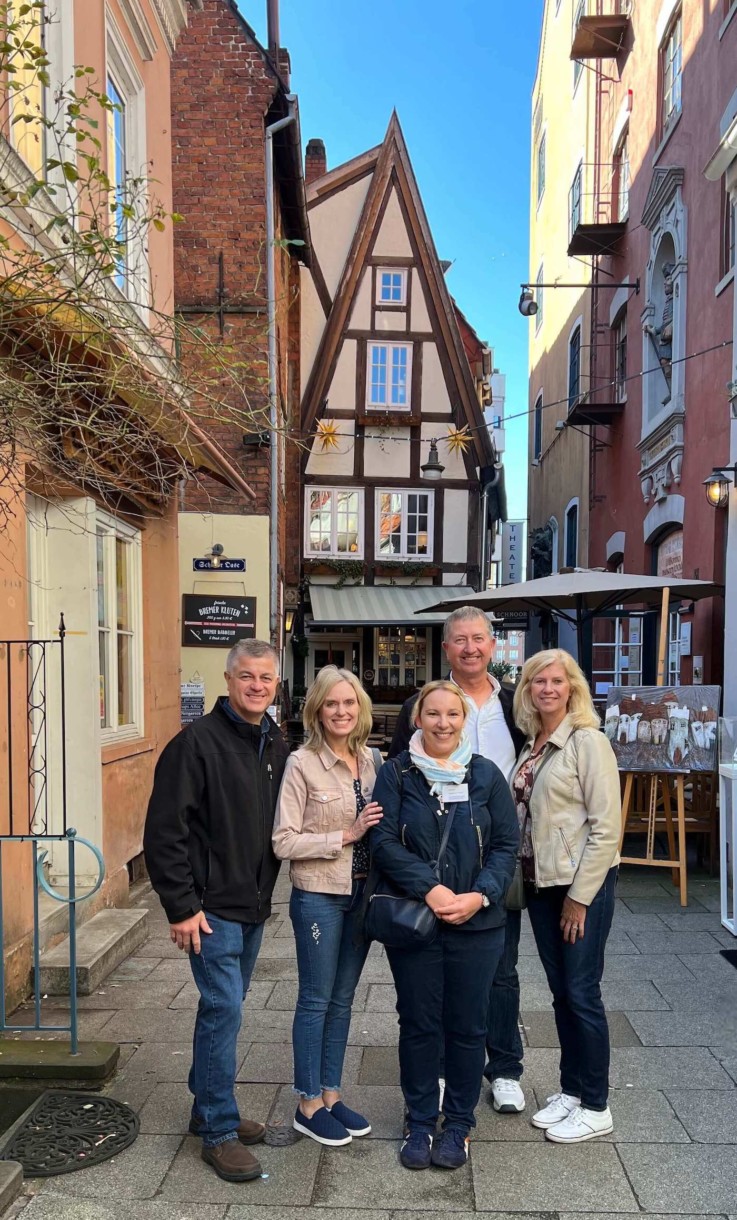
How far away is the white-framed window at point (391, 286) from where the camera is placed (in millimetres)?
17969

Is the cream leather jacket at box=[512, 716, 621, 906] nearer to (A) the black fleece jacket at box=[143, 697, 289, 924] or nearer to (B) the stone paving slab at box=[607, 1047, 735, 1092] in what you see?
(A) the black fleece jacket at box=[143, 697, 289, 924]

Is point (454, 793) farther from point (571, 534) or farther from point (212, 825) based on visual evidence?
point (571, 534)

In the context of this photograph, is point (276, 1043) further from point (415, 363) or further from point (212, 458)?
point (415, 363)

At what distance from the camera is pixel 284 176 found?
1195 cm

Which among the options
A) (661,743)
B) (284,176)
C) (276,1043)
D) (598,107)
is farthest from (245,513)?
(598,107)

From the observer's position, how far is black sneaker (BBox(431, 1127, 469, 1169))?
3.04 meters

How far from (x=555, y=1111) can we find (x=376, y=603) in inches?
541

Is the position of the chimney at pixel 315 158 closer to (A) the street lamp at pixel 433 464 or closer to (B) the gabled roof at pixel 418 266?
(B) the gabled roof at pixel 418 266

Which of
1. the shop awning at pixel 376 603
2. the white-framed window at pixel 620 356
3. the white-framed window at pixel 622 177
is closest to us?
the white-framed window at pixel 620 356

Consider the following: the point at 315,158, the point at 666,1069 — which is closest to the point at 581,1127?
the point at 666,1069

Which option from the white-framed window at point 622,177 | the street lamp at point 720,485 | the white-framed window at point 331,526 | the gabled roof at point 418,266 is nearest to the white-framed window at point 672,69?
the white-framed window at point 622,177

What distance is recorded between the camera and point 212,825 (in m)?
3.07

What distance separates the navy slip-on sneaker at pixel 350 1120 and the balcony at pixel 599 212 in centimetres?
1310

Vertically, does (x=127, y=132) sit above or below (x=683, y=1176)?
above
